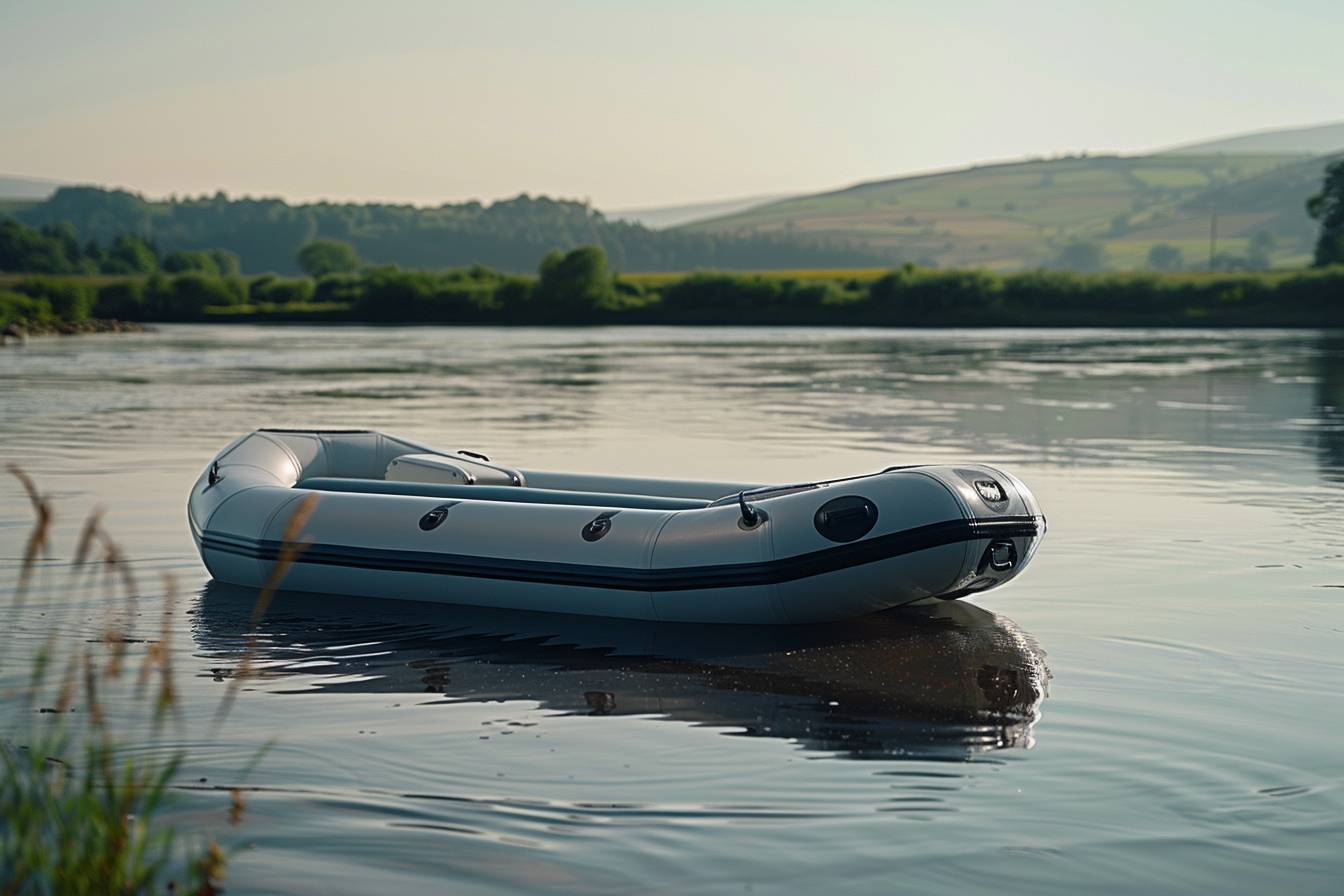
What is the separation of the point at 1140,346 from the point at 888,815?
139ft

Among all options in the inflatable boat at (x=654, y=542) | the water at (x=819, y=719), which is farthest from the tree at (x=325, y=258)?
the inflatable boat at (x=654, y=542)

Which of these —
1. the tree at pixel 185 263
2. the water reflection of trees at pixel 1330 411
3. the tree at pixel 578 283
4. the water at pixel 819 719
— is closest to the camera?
the water at pixel 819 719

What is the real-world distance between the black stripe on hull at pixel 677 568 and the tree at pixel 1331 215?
70821mm

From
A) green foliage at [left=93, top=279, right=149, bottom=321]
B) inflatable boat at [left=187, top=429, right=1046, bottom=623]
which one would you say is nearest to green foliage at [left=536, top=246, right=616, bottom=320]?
green foliage at [left=93, top=279, right=149, bottom=321]

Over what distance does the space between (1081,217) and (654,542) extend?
178 meters

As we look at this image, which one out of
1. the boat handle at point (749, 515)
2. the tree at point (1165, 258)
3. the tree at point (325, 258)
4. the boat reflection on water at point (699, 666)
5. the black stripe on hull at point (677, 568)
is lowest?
the tree at point (1165, 258)

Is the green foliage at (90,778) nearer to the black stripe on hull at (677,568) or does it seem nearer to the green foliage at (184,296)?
the black stripe on hull at (677,568)

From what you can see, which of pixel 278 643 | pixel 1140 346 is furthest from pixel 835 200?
pixel 278 643

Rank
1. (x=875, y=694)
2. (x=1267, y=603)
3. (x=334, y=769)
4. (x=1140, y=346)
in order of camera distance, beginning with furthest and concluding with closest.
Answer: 1. (x=1140, y=346)
2. (x=1267, y=603)
3. (x=875, y=694)
4. (x=334, y=769)

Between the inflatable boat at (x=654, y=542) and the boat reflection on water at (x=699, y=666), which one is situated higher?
the inflatable boat at (x=654, y=542)

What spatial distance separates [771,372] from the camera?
3234 centimetres

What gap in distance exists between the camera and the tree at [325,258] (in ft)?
506

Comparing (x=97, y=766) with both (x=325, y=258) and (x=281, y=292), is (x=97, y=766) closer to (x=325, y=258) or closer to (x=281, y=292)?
(x=281, y=292)

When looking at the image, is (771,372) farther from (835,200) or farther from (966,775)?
(835,200)
